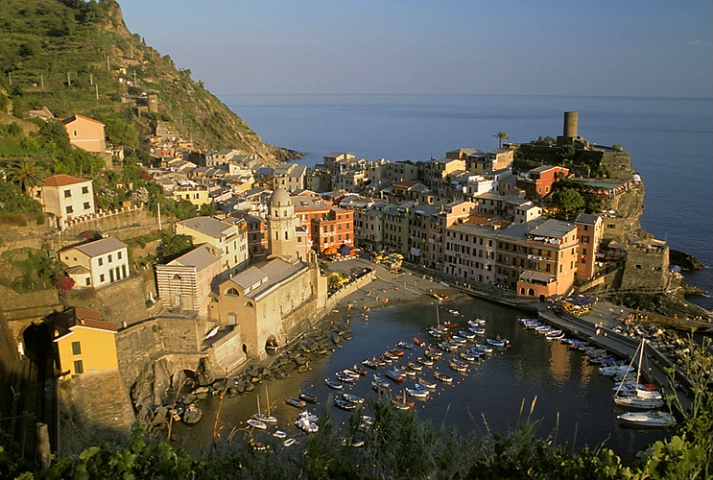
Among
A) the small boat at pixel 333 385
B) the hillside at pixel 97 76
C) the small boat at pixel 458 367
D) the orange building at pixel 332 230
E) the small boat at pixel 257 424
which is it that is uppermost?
the hillside at pixel 97 76

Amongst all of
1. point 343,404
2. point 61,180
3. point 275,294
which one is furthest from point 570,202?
point 61,180

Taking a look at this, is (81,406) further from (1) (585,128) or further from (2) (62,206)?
(1) (585,128)

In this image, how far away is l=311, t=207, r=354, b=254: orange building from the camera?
46.5m

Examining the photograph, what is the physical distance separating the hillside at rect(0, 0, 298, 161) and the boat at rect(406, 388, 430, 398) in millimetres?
25043

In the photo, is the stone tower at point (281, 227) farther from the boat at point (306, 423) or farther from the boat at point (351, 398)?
the boat at point (306, 423)

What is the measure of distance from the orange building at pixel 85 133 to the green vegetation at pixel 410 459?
2642 centimetres

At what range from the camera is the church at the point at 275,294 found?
29.1 meters

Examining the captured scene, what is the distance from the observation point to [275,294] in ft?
102

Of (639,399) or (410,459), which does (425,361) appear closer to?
(639,399)

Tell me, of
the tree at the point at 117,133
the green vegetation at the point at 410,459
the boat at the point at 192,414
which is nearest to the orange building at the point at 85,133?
the tree at the point at 117,133

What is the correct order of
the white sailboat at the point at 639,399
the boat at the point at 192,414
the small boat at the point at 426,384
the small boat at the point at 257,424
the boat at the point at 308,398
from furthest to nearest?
the small boat at the point at 426,384 < the boat at the point at 308,398 < the white sailboat at the point at 639,399 < the boat at the point at 192,414 < the small boat at the point at 257,424

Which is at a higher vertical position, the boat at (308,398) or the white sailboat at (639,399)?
the boat at (308,398)

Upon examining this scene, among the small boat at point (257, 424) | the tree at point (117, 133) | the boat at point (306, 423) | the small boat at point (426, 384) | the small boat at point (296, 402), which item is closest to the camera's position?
the boat at point (306, 423)

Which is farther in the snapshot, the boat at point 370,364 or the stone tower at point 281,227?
the stone tower at point 281,227
